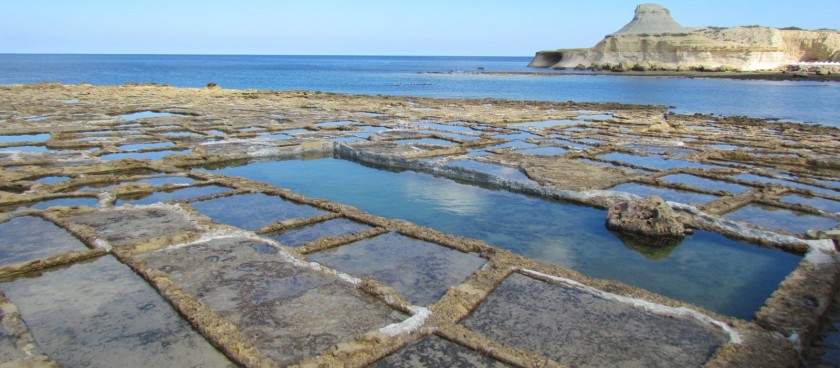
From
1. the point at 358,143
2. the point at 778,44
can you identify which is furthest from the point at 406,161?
the point at 778,44

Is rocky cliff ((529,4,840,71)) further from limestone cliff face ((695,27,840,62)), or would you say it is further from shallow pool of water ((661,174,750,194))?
shallow pool of water ((661,174,750,194))

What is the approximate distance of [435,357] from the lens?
2.54m

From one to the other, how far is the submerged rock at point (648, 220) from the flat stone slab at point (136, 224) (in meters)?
3.75

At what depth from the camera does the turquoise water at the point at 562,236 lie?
3.78 m

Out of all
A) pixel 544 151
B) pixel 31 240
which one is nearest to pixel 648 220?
pixel 544 151

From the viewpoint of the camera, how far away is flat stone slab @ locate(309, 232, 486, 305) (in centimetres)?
343

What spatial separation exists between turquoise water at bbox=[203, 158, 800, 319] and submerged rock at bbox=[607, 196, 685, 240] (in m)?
0.14

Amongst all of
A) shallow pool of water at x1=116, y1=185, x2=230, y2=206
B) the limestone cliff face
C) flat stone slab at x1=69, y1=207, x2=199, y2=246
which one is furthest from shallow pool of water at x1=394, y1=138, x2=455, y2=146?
the limestone cliff face

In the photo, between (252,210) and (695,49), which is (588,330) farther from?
(695,49)

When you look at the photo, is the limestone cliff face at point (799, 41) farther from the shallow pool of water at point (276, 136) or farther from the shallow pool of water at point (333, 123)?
the shallow pool of water at point (276, 136)

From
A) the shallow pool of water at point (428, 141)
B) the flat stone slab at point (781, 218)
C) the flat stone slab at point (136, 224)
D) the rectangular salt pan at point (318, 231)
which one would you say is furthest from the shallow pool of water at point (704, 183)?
the flat stone slab at point (136, 224)

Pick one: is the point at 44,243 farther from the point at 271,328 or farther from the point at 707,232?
the point at 707,232

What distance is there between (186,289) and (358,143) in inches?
238

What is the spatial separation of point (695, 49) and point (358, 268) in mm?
84917
